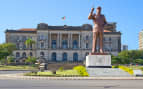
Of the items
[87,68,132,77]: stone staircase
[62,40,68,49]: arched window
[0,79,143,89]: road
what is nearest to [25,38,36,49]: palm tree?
[62,40,68,49]: arched window

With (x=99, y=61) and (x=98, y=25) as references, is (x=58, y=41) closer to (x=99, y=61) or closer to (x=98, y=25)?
(x=98, y=25)

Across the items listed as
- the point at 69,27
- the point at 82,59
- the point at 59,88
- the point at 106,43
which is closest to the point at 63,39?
the point at 69,27

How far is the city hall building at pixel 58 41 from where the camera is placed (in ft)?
289

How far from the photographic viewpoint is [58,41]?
90062 mm

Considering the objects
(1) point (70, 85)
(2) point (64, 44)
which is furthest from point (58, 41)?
(1) point (70, 85)

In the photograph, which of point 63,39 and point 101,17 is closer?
point 101,17

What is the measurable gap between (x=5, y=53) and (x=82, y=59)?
31.1m

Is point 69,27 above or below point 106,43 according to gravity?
above

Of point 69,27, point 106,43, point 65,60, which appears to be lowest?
point 65,60

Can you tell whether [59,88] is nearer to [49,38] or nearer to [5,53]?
[5,53]

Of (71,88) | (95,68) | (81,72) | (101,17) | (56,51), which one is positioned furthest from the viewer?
(56,51)

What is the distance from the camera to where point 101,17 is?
30.7 metres

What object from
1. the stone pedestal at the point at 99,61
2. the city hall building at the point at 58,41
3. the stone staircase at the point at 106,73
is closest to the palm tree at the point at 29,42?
the city hall building at the point at 58,41

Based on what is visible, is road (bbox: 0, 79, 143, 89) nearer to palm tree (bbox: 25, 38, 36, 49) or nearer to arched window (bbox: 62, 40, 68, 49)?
palm tree (bbox: 25, 38, 36, 49)
